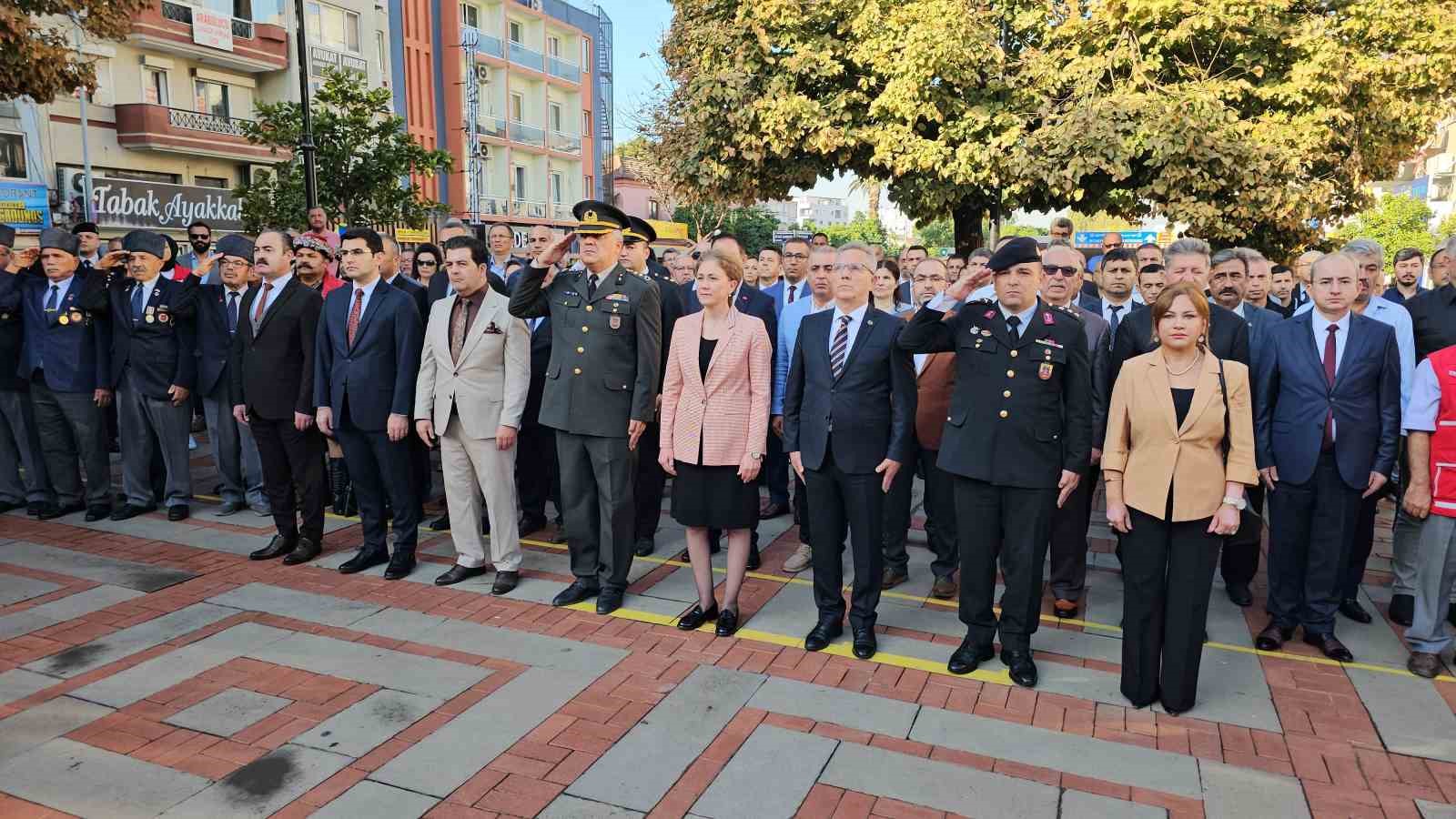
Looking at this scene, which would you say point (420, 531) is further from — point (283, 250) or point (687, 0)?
point (687, 0)

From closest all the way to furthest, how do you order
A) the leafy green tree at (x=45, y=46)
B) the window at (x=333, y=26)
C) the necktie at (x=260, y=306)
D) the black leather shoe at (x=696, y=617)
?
the black leather shoe at (x=696, y=617), the necktie at (x=260, y=306), the leafy green tree at (x=45, y=46), the window at (x=333, y=26)

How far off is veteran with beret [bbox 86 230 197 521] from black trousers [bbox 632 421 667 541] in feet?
12.2

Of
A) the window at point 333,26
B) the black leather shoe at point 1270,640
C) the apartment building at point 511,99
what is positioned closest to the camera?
the black leather shoe at point 1270,640

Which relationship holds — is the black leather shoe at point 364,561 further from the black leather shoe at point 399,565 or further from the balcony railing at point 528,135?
the balcony railing at point 528,135

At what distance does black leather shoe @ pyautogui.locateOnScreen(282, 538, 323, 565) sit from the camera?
21.2 feet

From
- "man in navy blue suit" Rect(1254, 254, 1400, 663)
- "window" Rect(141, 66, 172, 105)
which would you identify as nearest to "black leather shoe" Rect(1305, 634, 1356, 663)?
"man in navy blue suit" Rect(1254, 254, 1400, 663)

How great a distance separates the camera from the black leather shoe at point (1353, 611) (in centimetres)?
547

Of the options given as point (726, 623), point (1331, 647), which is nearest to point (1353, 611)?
point (1331, 647)

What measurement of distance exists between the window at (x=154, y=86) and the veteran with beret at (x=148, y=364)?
70.5 ft

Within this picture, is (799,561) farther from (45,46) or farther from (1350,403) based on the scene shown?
(45,46)

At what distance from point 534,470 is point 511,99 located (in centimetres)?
3937

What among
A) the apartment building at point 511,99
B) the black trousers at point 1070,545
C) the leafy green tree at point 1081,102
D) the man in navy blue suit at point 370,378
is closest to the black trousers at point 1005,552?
the black trousers at point 1070,545

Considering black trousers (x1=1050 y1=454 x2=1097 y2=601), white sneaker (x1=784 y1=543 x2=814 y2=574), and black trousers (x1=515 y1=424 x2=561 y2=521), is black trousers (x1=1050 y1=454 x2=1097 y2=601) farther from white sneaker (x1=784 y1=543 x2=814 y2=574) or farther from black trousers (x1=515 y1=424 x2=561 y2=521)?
black trousers (x1=515 y1=424 x2=561 y2=521)

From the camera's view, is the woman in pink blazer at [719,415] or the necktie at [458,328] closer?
the woman in pink blazer at [719,415]
